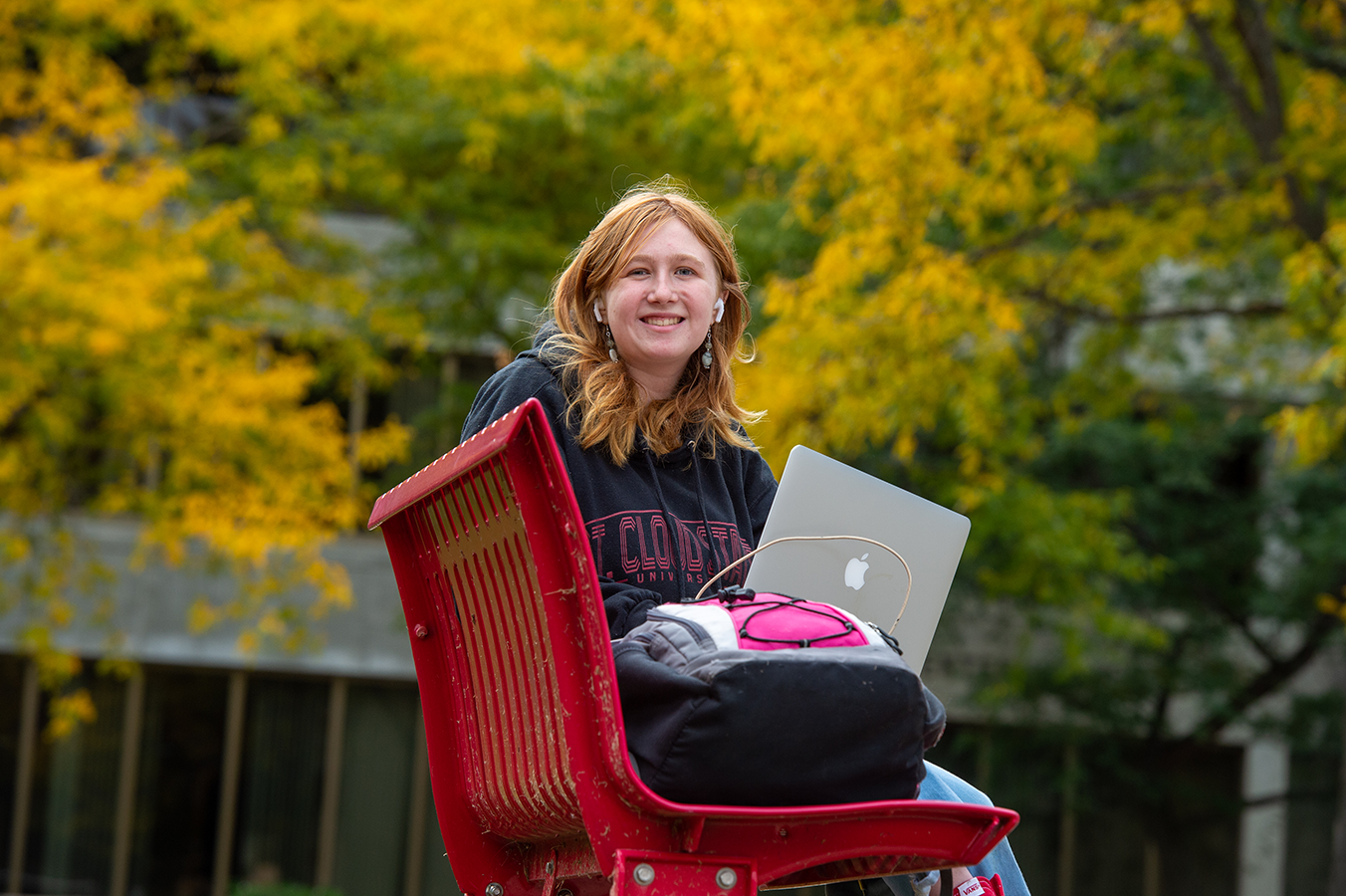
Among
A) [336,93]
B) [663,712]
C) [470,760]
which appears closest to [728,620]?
[663,712]

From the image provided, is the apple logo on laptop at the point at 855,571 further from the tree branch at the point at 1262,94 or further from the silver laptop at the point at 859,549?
the tree branch at the point at 1262,94

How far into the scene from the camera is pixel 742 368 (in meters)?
8.11

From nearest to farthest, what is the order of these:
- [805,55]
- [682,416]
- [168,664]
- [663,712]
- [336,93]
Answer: [663,712]
[682,416]
[805,55]
[336,93]
[168,664]

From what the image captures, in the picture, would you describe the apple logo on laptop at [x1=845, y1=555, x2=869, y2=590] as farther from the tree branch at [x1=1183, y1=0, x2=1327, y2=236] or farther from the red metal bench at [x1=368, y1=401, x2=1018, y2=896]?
the tree branch at [x1=1183, y1=0, x2=1327, y2=236]

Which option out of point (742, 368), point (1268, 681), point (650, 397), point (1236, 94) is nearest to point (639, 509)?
point (650, 397)

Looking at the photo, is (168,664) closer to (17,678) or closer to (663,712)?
(17,678)

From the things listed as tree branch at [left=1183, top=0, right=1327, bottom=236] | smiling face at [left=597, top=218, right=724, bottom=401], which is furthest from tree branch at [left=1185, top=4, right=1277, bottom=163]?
smiling face at [left=597, top=218, right=724, bottom=401]

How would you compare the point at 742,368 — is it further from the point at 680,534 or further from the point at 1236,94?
the point at 680,534

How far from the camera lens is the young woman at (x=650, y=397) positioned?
7.65 ft

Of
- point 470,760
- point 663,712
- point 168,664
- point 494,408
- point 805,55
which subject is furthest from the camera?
point 168,664

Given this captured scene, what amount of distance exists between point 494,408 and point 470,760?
568 millimetres

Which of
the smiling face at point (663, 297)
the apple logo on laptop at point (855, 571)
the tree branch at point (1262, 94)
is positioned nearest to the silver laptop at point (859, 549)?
the apple logo on laptop at point (855, 571)

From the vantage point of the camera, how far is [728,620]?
6.25 feet

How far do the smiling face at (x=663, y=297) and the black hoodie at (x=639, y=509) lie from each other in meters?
0.15
